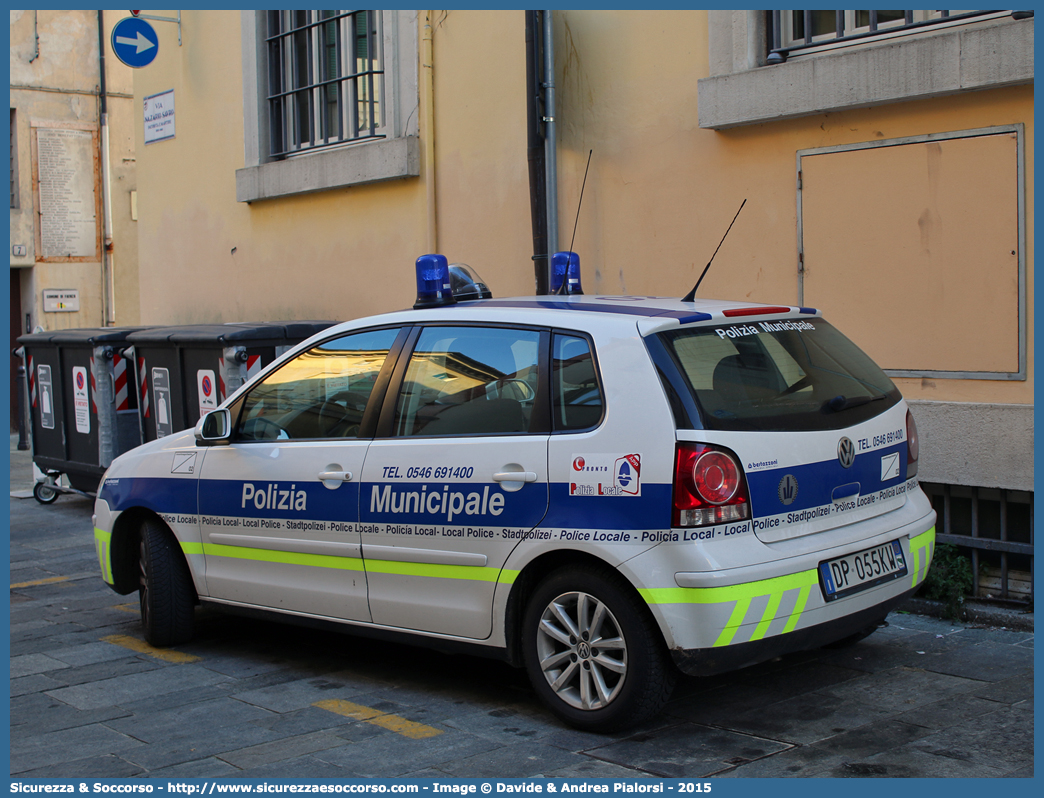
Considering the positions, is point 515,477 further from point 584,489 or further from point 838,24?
point 838,24

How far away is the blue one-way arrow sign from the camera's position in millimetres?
10977

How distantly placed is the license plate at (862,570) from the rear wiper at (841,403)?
1.76ft

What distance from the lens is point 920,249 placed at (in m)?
6.01

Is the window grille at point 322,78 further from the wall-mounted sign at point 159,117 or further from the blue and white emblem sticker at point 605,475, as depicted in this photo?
the blue and white emblem sticker at point 605,475

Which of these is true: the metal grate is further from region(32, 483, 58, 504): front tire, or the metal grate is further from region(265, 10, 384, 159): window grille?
region(32, 483, 58, 504): front tire

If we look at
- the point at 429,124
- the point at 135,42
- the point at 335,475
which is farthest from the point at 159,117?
the point at 335,475

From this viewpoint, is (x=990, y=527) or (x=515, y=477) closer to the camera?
(x=515, y=477)

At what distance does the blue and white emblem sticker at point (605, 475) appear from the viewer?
3928 mm

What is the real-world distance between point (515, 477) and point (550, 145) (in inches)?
167

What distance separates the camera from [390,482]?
4.61 metres

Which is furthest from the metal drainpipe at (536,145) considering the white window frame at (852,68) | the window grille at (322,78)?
the window grille at (322,78)

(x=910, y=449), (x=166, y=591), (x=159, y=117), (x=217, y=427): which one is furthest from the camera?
(x=159, y=117)

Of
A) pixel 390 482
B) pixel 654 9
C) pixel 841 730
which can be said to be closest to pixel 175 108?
pixel 654 9

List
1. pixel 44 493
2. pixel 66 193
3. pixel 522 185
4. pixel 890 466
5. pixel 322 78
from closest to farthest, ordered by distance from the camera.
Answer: pixel 890 466 → pixel 522 185 → pixel 322 78 → pixel 44 493 → pixel 66 193
